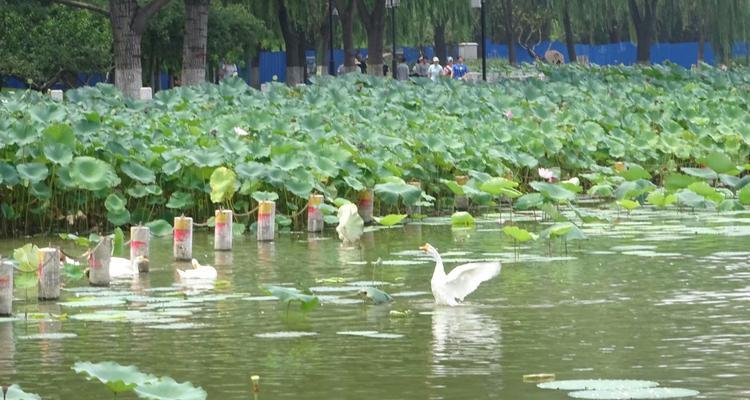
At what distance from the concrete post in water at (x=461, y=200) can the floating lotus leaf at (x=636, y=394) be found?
30.7ft

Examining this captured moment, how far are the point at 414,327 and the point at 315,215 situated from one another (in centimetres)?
537

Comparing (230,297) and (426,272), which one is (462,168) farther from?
(230,297)

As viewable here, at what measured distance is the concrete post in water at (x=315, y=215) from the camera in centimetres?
1455

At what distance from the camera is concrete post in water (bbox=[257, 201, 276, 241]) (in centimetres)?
→ 1389

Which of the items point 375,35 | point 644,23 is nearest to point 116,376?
point 375,35

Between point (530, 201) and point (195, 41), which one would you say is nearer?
point (530, 201)

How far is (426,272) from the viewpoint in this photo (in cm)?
1173

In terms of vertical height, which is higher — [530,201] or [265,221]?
[530,201]

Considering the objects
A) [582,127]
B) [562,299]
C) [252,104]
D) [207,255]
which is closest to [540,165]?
[582,127]

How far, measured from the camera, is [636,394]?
23.3ft

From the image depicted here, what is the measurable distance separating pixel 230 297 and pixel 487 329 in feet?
6.52

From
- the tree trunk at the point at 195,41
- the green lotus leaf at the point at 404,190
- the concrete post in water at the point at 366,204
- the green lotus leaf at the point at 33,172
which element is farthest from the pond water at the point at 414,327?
the tree trunk at the point at 195,41

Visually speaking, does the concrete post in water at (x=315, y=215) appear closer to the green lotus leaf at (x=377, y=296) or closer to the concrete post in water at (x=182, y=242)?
the concrete post in water at (x=182, y=242)

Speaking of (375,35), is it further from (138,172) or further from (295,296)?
(295,296)
